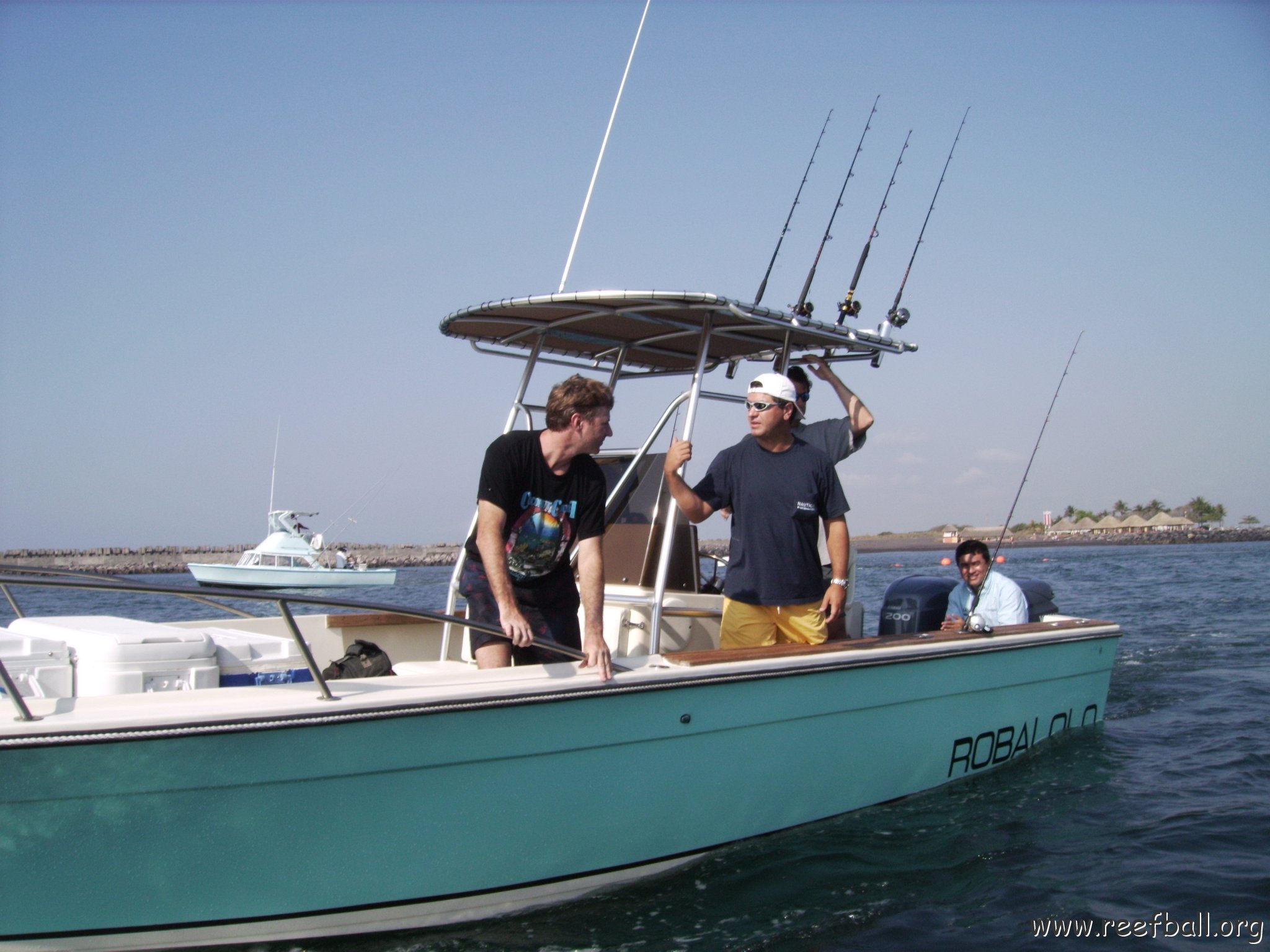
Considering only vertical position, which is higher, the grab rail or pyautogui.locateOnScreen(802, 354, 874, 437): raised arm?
pyautogui.locateOnScreen(802, 354, 874, 437): raised arm

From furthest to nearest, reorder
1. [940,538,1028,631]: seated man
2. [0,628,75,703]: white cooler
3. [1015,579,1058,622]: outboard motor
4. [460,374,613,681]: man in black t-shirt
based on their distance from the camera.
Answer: [1015,579,1058,622]: outboard motor
[940,538,1028,631]: seated man
[460,374,613,681]: man in black t-shirt
[0,628,75,703]: white cooler

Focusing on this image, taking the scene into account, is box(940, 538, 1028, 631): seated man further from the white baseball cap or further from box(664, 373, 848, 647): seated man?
the white baseball cap

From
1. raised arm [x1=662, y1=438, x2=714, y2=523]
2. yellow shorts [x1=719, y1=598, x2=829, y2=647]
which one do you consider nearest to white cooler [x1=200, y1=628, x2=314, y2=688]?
raised arm [x1=662, y1=438, x2=714, y2=523]

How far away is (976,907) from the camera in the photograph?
13.6 feet

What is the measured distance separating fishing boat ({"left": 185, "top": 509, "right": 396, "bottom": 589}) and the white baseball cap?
1091 inches

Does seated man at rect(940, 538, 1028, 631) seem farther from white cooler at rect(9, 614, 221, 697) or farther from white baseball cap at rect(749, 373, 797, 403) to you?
white cooler at rect(9, 614, 221, 697)

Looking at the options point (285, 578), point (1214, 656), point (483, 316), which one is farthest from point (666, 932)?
point (285, 578)

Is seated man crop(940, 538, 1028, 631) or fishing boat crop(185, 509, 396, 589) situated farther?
fishing boat crop(185, 509, 396, 589)

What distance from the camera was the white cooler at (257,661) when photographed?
3.83 metres

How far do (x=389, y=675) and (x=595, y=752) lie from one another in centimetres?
88

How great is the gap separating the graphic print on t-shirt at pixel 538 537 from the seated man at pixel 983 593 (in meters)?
3.27

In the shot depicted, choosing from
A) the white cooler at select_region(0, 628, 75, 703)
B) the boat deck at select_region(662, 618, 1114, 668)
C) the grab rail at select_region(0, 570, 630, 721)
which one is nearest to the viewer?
the grab rail at select_region(0, 570, 630, 721)

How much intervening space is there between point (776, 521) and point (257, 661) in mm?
2466

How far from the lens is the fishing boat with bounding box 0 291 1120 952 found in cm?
299
